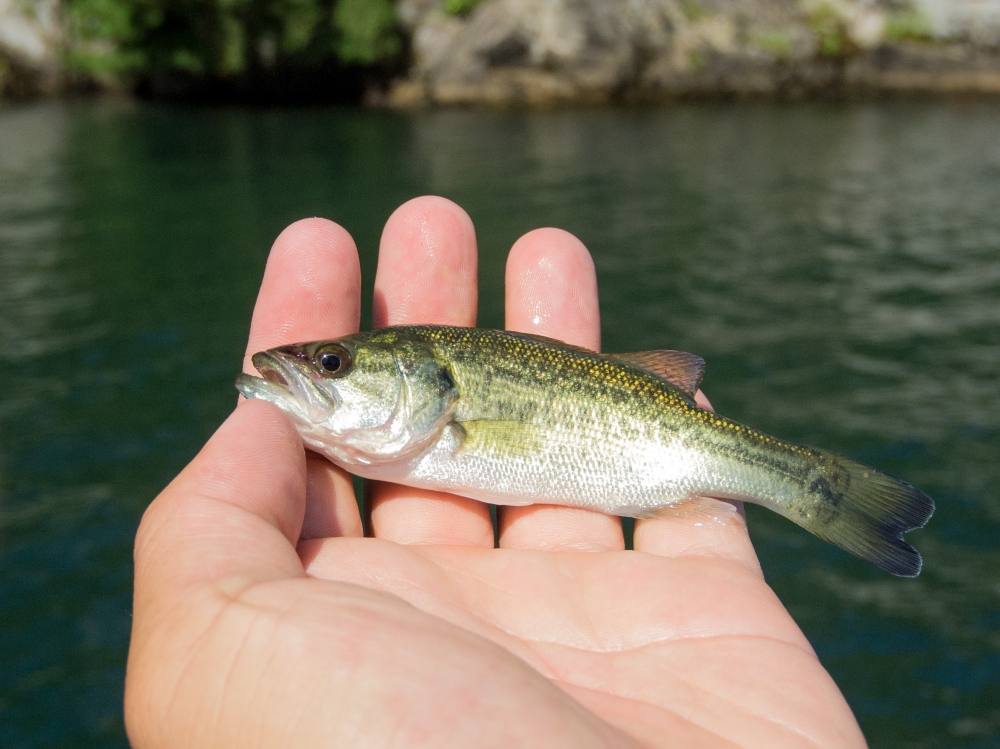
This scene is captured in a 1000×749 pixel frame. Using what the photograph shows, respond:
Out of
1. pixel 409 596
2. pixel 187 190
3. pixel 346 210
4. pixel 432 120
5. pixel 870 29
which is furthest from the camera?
pixel 870 29

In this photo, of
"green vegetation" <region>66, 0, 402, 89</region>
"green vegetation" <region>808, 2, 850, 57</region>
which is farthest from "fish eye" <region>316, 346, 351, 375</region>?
"green vegetation" <region>808, 2, 850, 57</region>

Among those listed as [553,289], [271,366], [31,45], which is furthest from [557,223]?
[31,45]

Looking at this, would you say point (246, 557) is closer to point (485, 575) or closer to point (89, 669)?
point (485, 575)

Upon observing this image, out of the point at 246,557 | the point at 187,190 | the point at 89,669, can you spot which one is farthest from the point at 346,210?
the point at 246,557

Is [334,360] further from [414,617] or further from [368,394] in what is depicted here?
[414,617]

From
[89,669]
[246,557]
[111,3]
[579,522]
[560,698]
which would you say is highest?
[111,3]
